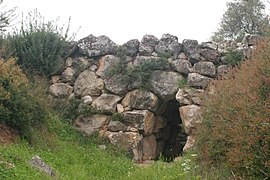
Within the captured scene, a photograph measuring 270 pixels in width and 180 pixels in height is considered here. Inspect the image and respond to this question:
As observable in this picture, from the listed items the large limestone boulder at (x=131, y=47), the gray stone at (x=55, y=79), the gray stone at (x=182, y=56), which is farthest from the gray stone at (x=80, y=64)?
the gray stone at (x=182, y=56)

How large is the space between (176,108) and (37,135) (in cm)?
536

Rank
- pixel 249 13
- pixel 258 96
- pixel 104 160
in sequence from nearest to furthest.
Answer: pixel 258 96 < pixel 104 160 < pixel 249 13

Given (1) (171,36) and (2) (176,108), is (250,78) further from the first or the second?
(2) (176,108)

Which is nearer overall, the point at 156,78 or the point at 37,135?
the point at 37,135

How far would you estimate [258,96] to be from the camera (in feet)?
22.5

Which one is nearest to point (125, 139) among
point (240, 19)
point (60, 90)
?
point (60, 90)

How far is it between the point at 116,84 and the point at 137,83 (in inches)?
25.4

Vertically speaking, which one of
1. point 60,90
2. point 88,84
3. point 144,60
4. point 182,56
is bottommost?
point 60,90

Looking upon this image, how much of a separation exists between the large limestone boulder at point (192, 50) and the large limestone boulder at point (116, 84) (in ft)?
6.39

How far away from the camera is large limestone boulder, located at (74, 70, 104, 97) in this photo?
12.8m

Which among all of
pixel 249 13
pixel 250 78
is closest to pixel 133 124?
pixel 250 78

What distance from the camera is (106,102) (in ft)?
41.1

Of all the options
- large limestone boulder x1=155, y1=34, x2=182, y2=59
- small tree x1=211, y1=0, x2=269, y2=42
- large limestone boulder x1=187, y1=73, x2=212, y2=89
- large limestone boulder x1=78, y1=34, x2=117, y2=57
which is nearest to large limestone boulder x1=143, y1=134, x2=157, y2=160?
large limestone boulder x1=187, y1=73, x2=212, y2=89

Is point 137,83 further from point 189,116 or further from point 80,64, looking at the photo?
point 80,64
